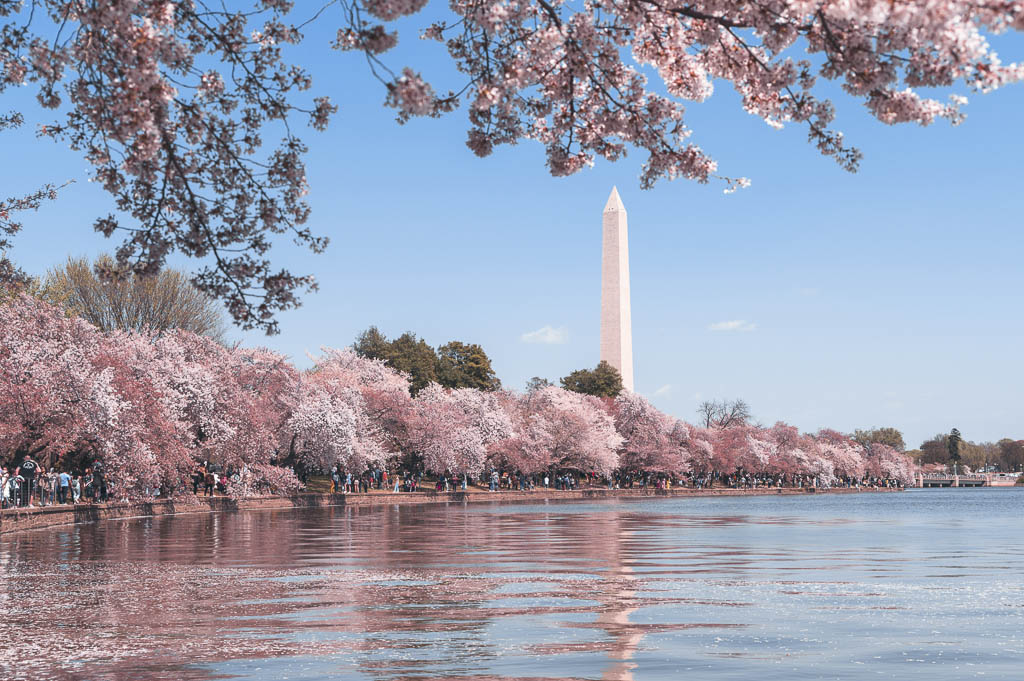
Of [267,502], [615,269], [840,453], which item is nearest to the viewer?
[267,502]

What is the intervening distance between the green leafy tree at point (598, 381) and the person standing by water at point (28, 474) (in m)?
61.8

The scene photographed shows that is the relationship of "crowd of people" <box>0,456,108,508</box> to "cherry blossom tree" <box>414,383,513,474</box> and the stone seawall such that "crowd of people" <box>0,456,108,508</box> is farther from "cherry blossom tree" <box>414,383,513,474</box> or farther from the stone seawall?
"cherry blossom tree" <box>414,383,513,474</box>

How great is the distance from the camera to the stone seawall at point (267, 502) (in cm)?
3434

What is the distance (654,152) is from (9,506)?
1238 inches

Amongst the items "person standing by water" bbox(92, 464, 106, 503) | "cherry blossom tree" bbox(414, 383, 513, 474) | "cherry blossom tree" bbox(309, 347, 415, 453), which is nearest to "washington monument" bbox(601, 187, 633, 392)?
"cherry blossom tree" bbox(414, 383, 513, 474)

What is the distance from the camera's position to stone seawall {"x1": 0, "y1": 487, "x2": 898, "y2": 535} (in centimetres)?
3434

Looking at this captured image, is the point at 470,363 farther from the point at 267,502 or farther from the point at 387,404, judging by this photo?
the point at 267,502

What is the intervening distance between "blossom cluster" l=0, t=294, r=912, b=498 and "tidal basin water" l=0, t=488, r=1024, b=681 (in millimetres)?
15882

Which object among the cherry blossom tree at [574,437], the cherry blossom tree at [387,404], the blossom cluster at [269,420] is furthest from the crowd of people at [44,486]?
the cherry blossom tree at [574,437]

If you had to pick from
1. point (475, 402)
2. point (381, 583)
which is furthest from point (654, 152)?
point (475, 402)

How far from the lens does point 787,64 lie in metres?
Result: 7.50

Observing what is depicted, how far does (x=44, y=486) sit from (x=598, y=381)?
68510 mm

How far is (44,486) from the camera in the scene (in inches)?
1554

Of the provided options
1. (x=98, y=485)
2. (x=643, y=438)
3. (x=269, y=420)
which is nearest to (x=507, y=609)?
(x=98, y=485)
